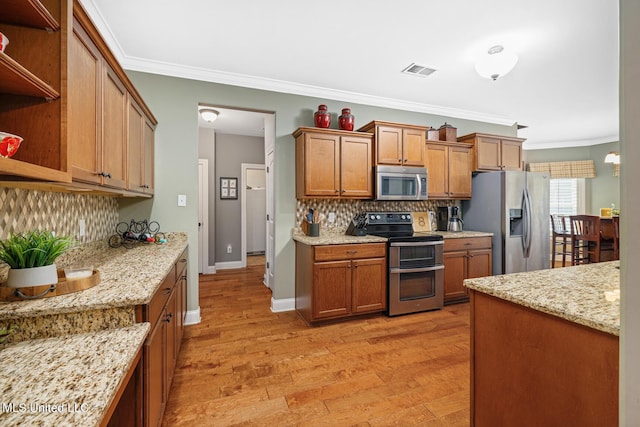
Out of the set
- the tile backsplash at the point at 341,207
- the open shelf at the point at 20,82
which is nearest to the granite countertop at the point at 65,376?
the open shelf at the point at 20,82

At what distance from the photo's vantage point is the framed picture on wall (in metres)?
5.61

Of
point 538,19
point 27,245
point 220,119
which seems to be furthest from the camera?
point 220,119

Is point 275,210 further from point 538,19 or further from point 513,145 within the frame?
point 513,145

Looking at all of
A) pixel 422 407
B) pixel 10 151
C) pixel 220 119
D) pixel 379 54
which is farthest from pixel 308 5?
pixel 220 119

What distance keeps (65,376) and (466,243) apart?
12.6ft

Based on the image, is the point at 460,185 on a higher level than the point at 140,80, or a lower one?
lower

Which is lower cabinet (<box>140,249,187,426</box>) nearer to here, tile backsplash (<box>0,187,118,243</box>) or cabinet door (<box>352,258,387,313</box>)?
tile backsplash (<box>0,187,118,243</box>)

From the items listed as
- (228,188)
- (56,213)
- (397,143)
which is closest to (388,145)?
(397,143)

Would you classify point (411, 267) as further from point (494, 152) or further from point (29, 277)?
point (29, 277)

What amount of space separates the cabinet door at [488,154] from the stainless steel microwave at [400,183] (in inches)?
40.0

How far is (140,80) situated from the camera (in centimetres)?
294

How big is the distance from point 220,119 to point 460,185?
154 inches

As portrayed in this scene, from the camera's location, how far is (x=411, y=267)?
3.28m

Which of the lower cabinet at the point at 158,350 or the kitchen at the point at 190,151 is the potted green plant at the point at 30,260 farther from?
the kitchen at the point at 190,151
